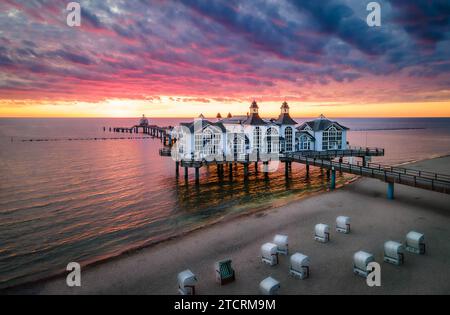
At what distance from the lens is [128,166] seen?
57.0 meters

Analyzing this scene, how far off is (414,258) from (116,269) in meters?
16.8

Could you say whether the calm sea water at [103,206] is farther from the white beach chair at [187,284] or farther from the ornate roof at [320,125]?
the white beach chair at [187,284]

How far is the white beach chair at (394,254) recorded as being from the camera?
14742 mm

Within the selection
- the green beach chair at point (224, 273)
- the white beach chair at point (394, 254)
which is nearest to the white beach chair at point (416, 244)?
→ the white beach chair at point (394, 254)

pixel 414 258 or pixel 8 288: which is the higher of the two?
pixel 414 258

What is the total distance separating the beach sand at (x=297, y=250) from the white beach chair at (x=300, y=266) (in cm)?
36

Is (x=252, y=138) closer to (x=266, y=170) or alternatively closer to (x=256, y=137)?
(x=256, y=137)

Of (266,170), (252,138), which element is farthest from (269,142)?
(266,170)

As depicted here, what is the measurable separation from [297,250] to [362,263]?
417 centimetres

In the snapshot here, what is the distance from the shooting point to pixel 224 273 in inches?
539

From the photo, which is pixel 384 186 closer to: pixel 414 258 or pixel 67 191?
pixel 414 258

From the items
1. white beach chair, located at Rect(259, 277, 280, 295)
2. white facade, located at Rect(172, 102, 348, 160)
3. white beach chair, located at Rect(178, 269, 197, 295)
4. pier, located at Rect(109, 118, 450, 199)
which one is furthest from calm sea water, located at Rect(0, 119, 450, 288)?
white beach chair, located at Rect(259, 277, 280, 295)
